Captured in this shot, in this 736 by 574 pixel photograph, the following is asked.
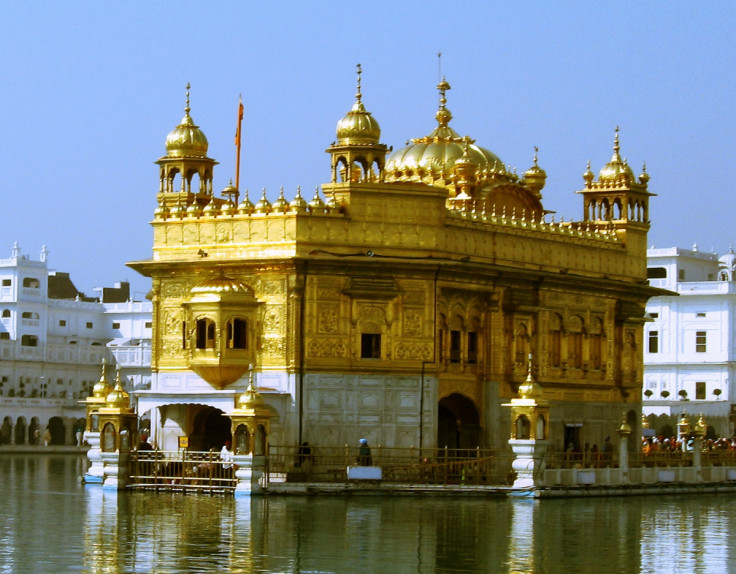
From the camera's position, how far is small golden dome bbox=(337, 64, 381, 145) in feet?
138

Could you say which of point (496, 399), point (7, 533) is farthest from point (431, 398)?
point (7, 533)

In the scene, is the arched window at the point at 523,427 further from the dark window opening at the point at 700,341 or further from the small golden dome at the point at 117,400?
the dark window opening at the point at 700,341

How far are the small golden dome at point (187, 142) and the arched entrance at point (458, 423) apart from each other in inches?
347

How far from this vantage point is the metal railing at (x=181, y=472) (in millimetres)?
36812

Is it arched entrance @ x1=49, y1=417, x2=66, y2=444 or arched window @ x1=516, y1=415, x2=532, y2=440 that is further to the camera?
arched entrance @ x1=49, y1=417, x2=66, y2=444

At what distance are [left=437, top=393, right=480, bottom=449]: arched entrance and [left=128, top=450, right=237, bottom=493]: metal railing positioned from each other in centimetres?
772

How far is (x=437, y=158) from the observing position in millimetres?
47219

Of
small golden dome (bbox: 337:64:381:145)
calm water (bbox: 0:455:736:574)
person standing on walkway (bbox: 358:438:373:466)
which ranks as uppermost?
small golden dome (bbox: 337:64:381:145)

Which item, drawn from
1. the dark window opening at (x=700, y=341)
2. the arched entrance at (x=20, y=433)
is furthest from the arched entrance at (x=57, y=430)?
the dark window opening at (x=700, y=341)

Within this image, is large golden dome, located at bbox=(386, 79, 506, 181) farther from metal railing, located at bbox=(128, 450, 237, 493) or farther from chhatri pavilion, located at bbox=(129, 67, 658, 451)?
metal railing, located at bbox=(128, 450, 237, 493)

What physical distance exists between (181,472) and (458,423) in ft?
29.1

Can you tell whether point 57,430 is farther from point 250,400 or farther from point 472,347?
point 250,400

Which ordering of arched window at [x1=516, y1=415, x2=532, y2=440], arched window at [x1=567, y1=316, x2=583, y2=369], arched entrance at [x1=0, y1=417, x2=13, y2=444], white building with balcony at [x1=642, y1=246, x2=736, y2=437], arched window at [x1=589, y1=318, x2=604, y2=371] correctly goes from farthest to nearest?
arched entrance at [x1=0, y1=417, x2=13, y2=444] < white building with balcony at [x1=642, y1=246, x2=736, y2=437] < arched window at [x1=589, y1=318, x2=604, y2=371] < arched window at [x1=567, y1=316, x2=583, y2=369] < arched window at [x1=516, y1=415, x2=532, y2=440]

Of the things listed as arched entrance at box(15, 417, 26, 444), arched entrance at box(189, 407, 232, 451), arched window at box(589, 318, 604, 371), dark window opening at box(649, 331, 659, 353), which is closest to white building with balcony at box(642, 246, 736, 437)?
dark window opening at box(649, 331, 659, 353)
